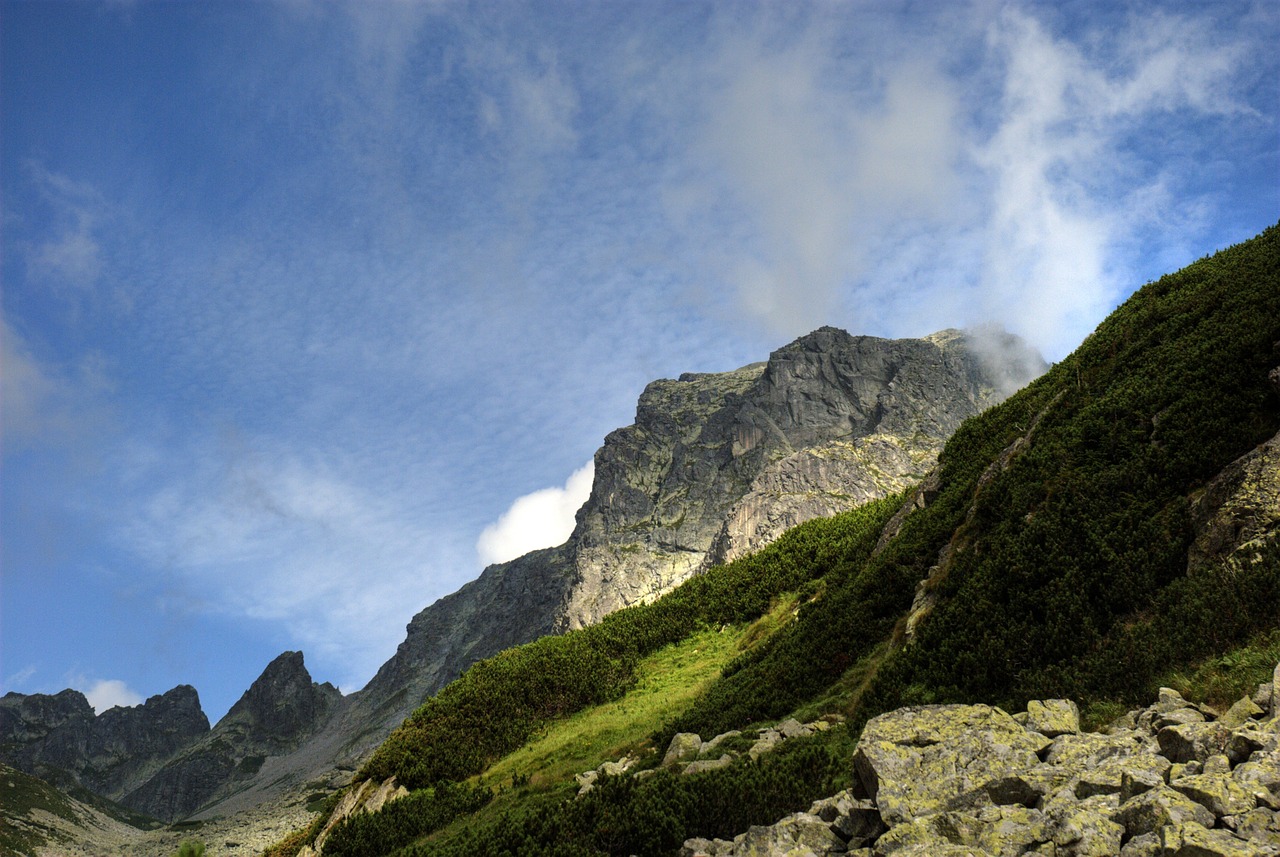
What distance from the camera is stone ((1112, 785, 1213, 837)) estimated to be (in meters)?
7.62

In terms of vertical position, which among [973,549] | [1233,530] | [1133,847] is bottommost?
[1133,847]

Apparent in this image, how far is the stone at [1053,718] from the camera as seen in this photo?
1134 centimetres

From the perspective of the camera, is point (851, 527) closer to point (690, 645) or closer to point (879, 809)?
point (690, 645)

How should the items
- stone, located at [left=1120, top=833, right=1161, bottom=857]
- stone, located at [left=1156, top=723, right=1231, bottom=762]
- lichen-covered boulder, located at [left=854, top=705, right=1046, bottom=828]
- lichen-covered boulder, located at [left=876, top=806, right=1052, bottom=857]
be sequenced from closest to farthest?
stone, located at [left=1120, top=833, right=1161, bottom=857] < lichen-covered boulder, located at [left=876, top=806, right=1052, bottom=857] < stone, located at [left=1156, top=723, right=1231, bottom=762] < lichen-covered boulder, located at [left=854, top=705, right=1046, bottom=828]

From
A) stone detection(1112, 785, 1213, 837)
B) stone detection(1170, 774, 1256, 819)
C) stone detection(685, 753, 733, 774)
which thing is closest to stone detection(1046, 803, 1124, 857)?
stone detection(1112, 785, 1213, 837)

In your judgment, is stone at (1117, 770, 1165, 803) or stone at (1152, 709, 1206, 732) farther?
stone at (1152, 709, 1206, 732)

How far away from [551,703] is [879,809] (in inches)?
966

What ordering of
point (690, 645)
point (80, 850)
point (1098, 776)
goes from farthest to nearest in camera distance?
point (80, 850) < point (690, 645) < point (1098, 776)

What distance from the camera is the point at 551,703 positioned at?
32.9 meters

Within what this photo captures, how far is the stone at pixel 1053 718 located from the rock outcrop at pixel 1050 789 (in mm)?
25

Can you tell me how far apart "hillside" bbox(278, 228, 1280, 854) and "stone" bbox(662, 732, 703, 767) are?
1.80 m

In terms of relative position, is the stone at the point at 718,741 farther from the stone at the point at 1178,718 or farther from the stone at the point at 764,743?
the stone at the point at 1178,718

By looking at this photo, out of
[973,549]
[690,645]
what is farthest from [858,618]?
[690,645]

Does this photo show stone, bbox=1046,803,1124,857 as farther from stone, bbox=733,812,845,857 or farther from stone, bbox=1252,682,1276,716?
stone, bbox=733,812,845,857
